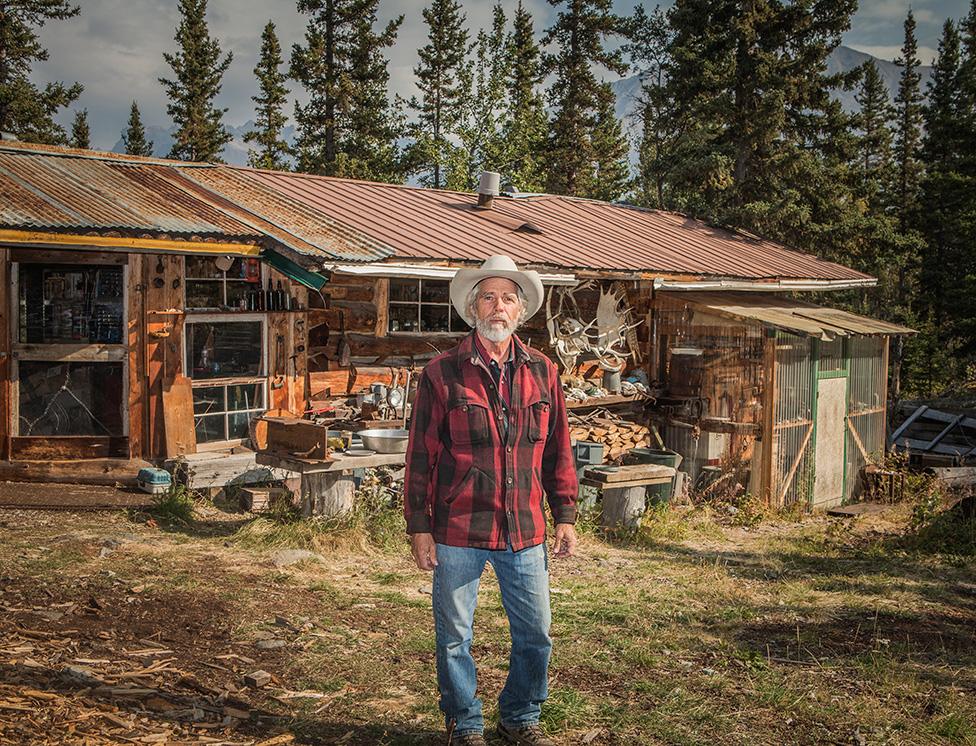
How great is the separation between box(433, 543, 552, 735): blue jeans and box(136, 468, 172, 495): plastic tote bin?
674cm

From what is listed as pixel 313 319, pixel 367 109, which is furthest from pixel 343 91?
pixel 313 319

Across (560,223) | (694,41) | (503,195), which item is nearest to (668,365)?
(560,223)

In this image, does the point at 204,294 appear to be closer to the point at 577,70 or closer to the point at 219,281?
the point at 219,281

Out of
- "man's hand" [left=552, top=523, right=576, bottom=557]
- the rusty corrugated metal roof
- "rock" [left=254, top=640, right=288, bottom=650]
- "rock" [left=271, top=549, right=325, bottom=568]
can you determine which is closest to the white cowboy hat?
"man's hand" [left=552, top=523, right=576, bottom=557]

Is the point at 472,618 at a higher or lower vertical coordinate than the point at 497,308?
lower

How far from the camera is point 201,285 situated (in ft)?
34.9

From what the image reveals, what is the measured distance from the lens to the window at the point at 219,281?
10.6 metres

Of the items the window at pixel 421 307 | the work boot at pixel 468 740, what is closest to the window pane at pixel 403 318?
the window at pixel 421 307

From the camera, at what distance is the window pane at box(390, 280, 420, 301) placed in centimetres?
1203

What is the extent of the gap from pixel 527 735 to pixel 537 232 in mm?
11172

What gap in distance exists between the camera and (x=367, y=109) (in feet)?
108

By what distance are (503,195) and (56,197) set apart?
9464mm

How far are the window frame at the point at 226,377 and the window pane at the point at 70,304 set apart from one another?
0.79 meters

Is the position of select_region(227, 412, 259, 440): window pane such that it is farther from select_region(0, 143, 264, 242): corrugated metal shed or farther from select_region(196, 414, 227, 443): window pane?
select_region(0, 143, 264, 242): corrugated metal shed
